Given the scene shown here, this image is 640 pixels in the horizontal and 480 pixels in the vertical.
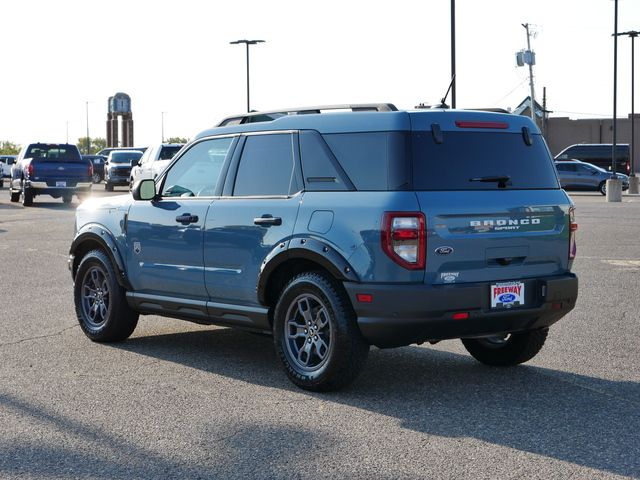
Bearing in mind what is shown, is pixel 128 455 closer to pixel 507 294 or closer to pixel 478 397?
pixel 478 397

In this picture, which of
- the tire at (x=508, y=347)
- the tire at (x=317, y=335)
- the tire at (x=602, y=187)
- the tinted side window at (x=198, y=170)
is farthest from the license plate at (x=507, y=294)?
the tire at (x=602, y=187)

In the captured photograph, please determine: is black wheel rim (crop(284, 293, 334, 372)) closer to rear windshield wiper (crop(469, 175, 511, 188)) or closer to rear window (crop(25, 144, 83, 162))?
rear windshield wiper (crop(469, 175, 511, 188))

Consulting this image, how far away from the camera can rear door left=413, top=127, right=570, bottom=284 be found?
661cm

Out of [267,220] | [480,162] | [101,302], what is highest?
[480,162]

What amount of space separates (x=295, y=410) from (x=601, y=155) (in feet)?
170

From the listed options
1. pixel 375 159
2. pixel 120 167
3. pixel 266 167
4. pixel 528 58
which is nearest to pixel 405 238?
pixel 375 159

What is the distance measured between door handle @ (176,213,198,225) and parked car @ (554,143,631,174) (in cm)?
4782

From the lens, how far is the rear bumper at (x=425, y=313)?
6.50m

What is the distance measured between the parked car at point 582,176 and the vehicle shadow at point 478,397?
130 ft

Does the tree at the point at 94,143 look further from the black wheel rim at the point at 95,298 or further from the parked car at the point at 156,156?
the black wheel rim at the point at 95,298

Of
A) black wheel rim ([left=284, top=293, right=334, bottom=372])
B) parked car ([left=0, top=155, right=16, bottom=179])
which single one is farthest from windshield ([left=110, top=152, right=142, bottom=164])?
black wheel rim ([left=284, top=293, right=334, bottom=372])

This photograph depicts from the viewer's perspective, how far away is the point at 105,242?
29.1ft

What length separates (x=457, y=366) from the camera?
7.95m

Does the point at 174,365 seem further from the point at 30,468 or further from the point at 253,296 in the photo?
the point at 30,468
